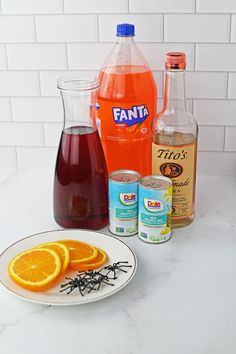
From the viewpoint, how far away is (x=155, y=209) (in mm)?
958

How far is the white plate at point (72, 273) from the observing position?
80 centimetres

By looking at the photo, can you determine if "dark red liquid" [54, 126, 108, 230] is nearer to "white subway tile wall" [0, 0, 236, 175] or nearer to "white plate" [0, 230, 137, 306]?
"white plate" [0, 230, 137, 306]

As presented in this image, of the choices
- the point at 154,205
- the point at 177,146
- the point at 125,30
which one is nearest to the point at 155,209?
the point at 154,205

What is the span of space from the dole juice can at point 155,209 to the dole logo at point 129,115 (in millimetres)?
149

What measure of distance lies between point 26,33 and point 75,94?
31 centimetres

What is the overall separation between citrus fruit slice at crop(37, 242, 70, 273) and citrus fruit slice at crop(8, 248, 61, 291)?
11 millimetres

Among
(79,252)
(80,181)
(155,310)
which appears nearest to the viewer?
(155,310)

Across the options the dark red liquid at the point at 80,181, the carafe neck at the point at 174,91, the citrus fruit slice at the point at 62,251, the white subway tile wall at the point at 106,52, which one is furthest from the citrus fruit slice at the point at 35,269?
the white subway tile wall at the point at 106,52

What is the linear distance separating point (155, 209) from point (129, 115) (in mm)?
231

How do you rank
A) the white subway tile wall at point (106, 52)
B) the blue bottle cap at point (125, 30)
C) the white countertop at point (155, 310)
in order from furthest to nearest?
1. the white subway tile wall at point (106, 52)
2. the blue bottle cap at point (125, 30)
3. the white countertop at point (155, 310)

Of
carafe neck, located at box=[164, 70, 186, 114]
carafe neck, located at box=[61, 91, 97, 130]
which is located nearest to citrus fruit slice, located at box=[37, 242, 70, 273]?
carafe neck, located at box=[61, 91, 97, 130]

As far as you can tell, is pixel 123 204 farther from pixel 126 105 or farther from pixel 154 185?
pixel 126 105

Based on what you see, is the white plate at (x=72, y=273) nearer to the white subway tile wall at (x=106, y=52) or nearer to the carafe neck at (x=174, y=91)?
the carafe neck at (x=174, y=91)

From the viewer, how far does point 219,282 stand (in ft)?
2.83
